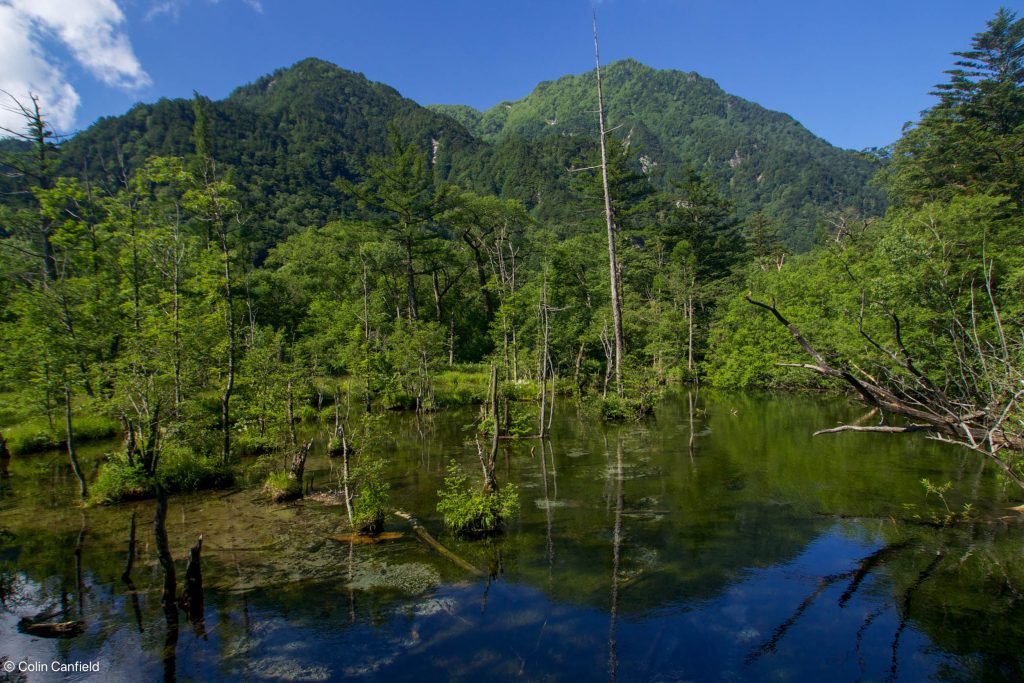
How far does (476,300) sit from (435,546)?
45.3 m

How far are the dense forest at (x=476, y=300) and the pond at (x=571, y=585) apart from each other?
1921 millimetres

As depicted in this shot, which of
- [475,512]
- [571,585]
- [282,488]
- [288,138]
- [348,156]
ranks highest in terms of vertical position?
[288,138]

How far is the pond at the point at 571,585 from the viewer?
7.92m

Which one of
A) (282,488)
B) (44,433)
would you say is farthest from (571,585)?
(44,433)

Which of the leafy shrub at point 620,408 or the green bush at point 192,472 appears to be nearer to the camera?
the green bush at point 192,472

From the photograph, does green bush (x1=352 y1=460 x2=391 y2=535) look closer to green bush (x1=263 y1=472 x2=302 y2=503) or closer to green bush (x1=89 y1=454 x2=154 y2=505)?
green bush (x1=263 y1=472 x2=302 y2=503)

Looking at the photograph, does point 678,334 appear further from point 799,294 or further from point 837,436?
point 837,436

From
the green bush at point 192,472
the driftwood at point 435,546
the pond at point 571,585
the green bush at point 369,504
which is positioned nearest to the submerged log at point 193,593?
the pond at point 571,585

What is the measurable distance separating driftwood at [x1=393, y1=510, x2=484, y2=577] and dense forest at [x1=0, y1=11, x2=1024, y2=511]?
4.57ft

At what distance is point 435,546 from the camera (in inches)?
469

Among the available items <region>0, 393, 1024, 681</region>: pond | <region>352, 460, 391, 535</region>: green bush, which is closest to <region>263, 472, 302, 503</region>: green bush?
<region>0, 393, 1024, 681</region>: pond

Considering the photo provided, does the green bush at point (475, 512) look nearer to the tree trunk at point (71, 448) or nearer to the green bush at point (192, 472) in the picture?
the green bush at point (192, 472)
